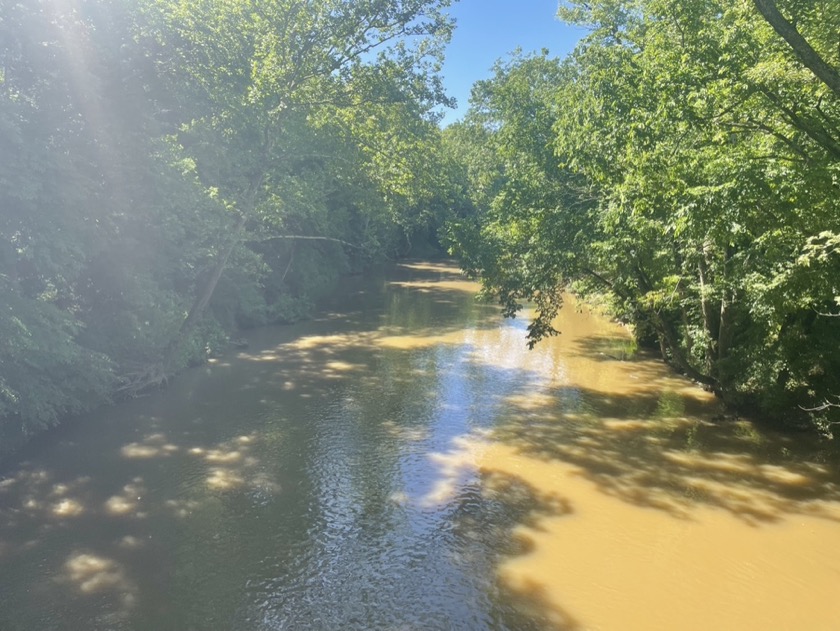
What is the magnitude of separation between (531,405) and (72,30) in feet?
41.7

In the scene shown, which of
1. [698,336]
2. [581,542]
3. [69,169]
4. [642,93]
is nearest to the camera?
[581,542]

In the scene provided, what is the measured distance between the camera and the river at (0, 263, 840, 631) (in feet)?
22.4

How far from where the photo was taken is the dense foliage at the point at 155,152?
34.4ft

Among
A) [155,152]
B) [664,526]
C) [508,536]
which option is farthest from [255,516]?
[155,152]

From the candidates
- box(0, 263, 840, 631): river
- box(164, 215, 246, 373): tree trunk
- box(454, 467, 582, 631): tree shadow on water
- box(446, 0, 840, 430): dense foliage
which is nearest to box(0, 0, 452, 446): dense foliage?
box(164, 215, 246, 373): tree trunk

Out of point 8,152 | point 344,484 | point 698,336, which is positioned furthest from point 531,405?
point 8,152

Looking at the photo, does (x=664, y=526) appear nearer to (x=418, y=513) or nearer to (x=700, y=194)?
(x=418, y=513)

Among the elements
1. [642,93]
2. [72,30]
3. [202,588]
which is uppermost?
[72,30]

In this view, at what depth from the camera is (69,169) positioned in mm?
10820

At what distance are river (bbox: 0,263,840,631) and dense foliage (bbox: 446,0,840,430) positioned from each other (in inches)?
76.4

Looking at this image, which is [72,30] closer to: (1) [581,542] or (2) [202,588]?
(2) [202,588]

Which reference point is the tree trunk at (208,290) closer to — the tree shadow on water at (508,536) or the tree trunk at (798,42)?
the tree shadow on water at (508,536)

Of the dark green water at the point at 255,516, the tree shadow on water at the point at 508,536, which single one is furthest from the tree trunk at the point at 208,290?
the tree shadow on water at the point at 508,536

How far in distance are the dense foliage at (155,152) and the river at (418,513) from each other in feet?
6.18
